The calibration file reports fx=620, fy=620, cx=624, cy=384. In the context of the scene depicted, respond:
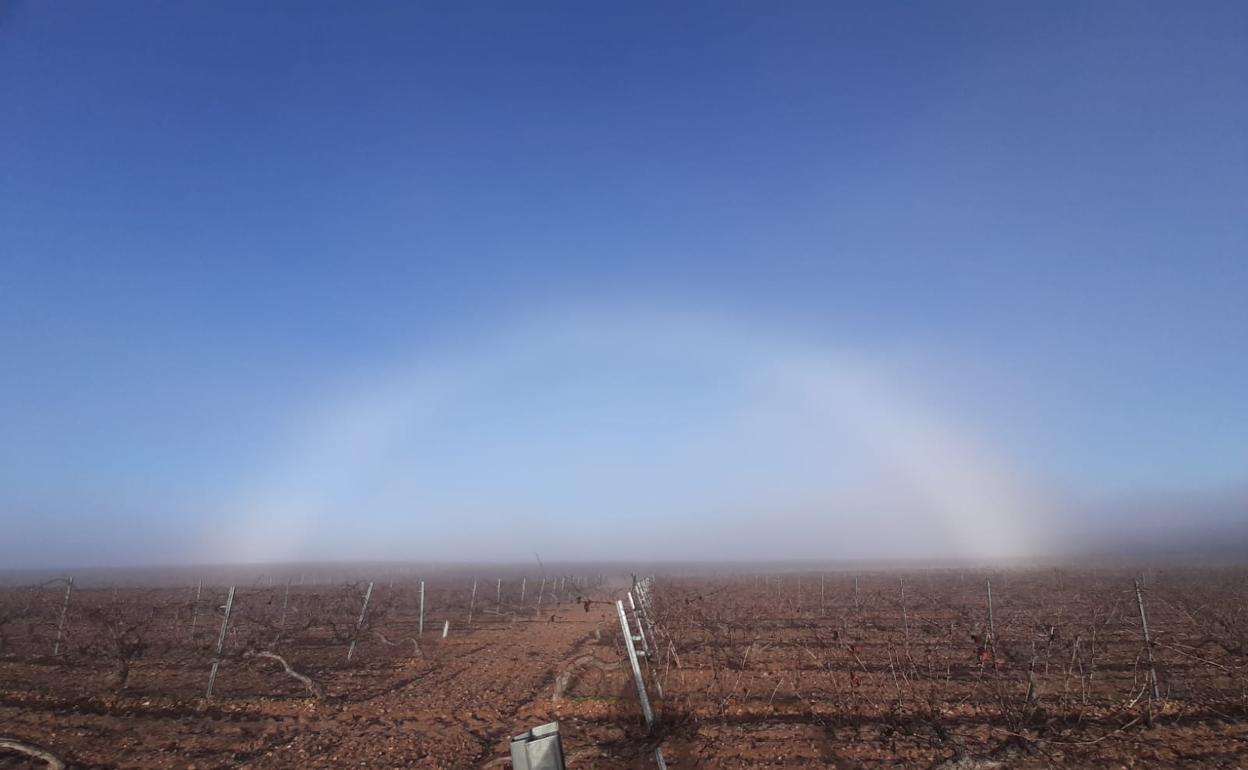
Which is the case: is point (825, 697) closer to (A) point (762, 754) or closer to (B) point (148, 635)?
(A) point (762, 754)

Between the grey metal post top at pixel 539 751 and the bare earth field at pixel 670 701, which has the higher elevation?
the grey metal post top at pixel 539 751

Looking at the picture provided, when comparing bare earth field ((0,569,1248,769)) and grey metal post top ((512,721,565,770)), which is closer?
grey metal post top ((512,721,565,770))

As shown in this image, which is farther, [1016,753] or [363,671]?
[363,671]

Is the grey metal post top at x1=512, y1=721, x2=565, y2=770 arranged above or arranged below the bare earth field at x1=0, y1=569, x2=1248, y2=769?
above

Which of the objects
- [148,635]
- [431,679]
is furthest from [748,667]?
[148,635]

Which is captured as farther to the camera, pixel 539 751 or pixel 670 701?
pixel 670 701

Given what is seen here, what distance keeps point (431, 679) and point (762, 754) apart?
28.8 ft

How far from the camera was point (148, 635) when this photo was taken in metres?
22.5

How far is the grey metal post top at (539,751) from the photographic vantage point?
153 inches

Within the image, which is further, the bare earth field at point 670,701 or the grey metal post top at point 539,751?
the bare earth field at point 670,701

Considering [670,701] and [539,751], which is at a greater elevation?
[539,751]

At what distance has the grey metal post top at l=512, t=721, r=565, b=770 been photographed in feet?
12.7

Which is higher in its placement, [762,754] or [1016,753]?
[1016,753]

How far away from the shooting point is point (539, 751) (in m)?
3.98
